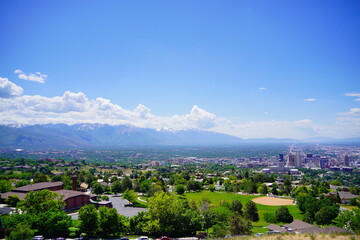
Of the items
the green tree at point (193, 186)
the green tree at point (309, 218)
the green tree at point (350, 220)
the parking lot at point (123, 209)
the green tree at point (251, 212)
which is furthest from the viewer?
the green tree at point (193, 186)

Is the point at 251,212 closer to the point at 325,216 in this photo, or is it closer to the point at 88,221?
the point at 325,216

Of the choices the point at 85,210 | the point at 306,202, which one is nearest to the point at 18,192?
the point at 85,210

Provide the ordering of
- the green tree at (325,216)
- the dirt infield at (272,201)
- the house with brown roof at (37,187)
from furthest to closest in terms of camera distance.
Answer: the dirt infield at (272,201) → the house with brown roof at (37,187) → the green tree at (325,216)

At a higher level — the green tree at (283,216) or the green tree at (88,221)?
the green tree at (88,221)

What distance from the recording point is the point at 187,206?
43.8 meters

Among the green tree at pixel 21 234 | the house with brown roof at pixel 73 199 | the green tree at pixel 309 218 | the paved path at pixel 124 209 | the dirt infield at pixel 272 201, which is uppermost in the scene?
the green tree at pixel 21 234

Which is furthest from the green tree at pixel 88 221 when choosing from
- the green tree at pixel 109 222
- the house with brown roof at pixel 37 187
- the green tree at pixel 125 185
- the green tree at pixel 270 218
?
the green tree at pixel 125 185

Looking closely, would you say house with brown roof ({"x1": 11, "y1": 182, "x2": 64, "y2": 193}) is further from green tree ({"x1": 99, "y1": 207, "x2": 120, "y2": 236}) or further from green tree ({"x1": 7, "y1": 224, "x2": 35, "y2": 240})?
green tree ({"x1": 7, "y1": 224, "x2": 35, "y2": 240})

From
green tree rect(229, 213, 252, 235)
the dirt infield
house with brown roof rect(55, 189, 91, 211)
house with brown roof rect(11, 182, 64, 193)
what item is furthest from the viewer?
the dirt infield

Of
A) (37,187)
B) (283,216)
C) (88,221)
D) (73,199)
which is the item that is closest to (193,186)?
(283,216)

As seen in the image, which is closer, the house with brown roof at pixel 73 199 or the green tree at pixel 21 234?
the green tree at pixel 21 234

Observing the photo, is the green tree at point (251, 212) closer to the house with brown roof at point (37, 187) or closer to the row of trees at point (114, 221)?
the row of trees at point (114, 221)

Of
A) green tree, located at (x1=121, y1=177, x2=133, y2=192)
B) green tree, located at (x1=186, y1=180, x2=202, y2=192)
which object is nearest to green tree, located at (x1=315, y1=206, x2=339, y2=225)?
green tree, located at (x1=186, y1=180, x2=202, y2=192)

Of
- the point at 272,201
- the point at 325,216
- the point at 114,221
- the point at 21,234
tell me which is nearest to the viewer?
the point at 21,234
